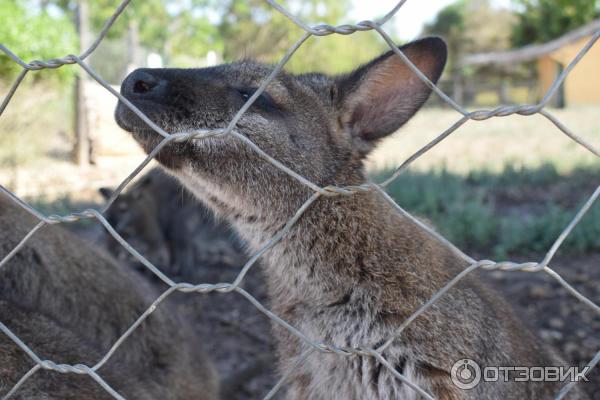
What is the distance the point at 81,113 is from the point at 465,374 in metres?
13.1

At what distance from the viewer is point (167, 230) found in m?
7.53

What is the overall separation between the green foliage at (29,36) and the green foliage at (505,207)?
7.30 m

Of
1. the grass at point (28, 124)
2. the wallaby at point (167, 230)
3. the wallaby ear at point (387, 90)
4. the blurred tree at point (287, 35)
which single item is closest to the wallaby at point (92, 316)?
the wallaby ear at point (387, 90)

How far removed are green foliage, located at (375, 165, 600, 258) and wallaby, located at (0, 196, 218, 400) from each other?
232 centimetres

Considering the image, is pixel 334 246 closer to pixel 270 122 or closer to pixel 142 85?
pixel 270 122

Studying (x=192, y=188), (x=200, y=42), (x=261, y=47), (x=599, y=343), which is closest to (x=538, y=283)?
(x=599, y=343)

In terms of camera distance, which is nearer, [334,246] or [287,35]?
[334,246]

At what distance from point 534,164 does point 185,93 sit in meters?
8.96

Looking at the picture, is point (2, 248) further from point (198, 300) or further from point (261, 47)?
point (261, 47)

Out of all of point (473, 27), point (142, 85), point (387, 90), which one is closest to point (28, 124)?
point (142, 85)

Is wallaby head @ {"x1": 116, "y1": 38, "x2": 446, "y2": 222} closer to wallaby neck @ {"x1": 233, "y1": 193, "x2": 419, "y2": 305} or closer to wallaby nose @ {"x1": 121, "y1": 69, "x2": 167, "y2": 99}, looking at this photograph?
wallaby nose @ {"x1": 121, "y1": 69, "x2": 167, "y2": 99}

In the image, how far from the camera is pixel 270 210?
2619 mm

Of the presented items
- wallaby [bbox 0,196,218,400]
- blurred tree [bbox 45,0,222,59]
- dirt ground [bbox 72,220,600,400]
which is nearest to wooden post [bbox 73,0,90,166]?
blurred tree [bbox 45,0,222,59]

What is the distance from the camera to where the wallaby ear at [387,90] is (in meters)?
2.37
